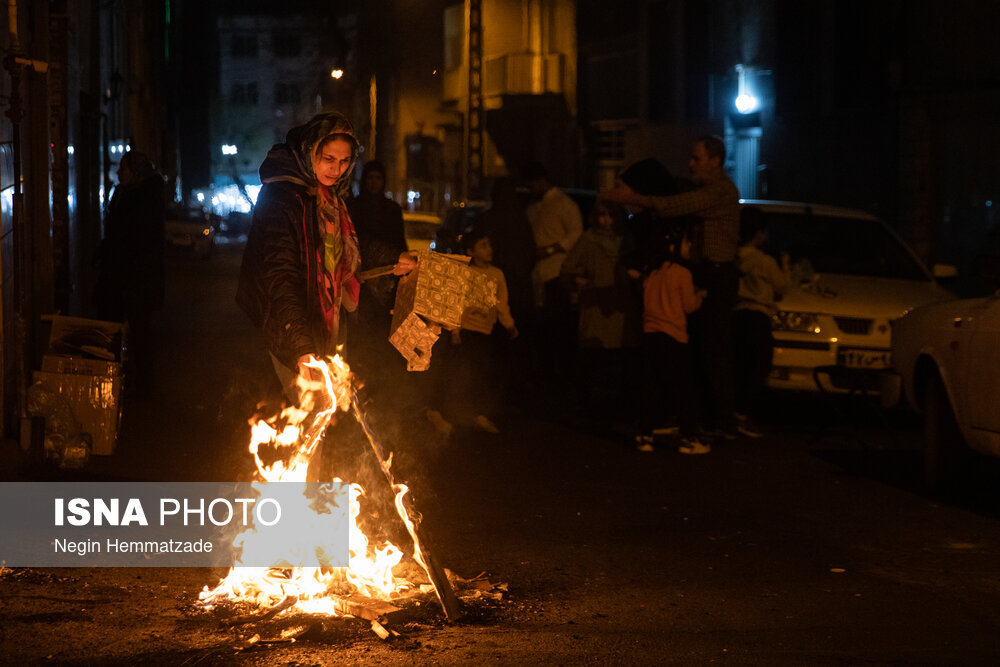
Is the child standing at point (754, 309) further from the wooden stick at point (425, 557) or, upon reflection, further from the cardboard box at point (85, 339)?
the wooden stick at point (425, 557)

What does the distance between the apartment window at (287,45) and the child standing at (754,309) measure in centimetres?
10250

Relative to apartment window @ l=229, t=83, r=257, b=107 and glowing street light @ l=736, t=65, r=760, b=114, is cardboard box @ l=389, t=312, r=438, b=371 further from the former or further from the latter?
apartment window @ l=229, t=83, r=257, b=107

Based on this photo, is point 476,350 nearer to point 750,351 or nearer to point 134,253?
point 750,351

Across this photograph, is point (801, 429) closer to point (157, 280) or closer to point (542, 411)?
point (542, 411)

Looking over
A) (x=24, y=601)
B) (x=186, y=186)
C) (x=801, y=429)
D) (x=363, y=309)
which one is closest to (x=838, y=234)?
(x=801, y=429)

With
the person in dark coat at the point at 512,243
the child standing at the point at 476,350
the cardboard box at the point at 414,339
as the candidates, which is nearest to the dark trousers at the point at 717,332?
the child standing at the point at 476,350

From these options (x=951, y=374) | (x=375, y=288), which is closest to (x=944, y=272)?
(x=951, y=374)

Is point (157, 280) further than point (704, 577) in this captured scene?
Yes

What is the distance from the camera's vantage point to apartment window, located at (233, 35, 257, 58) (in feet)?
361

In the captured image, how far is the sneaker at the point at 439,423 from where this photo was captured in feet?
33.5

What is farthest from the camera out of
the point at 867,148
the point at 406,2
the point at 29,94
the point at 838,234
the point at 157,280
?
the point at 406,2

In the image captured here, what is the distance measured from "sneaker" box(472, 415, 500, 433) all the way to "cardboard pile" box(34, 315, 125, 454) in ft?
9.47

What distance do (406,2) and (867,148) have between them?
42162 millimetres

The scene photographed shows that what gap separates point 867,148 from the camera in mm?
23531
